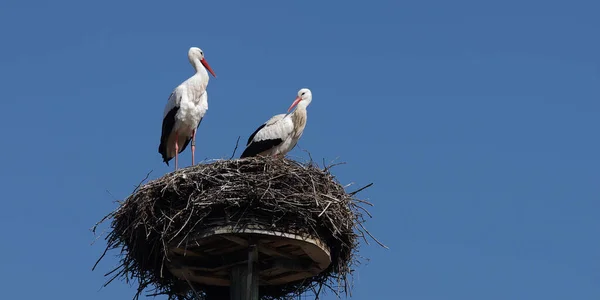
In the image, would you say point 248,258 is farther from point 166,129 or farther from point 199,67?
point 199,67

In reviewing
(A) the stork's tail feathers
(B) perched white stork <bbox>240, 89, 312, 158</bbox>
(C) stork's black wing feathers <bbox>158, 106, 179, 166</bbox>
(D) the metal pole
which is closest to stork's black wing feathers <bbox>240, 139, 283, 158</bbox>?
(B) perched white stork <bbox>240, 89, 312, 158</bbox>

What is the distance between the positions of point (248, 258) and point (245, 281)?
26 centimetres

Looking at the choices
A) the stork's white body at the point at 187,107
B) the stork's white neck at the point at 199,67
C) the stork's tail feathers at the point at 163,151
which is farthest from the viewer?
the stork's white neck at the point at 199,67

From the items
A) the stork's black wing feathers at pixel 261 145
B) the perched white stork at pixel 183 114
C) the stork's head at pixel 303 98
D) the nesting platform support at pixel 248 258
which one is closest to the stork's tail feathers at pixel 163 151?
the perched white stork at pixel 183 114

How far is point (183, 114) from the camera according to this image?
14.7 meters

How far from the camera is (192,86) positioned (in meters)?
14.9

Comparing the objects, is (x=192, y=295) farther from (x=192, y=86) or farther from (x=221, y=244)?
(x=192, y=86)

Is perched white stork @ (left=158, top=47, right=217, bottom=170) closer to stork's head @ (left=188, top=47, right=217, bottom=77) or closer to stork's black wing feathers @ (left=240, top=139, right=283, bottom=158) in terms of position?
stork's head @ (left=188, top=47, right=217, bottom=77)

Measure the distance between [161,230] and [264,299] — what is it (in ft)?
5.67

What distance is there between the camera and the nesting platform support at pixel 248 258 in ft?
38.4

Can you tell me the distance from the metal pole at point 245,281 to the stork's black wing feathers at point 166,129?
10.2ft

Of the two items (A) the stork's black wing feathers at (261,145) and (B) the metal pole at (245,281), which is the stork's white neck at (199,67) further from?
(B) the metal pole at (245,281)

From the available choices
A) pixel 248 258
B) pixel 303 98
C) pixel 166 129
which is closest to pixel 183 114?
pixel 166 129

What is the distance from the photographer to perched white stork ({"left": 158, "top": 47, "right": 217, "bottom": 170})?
580 inches
